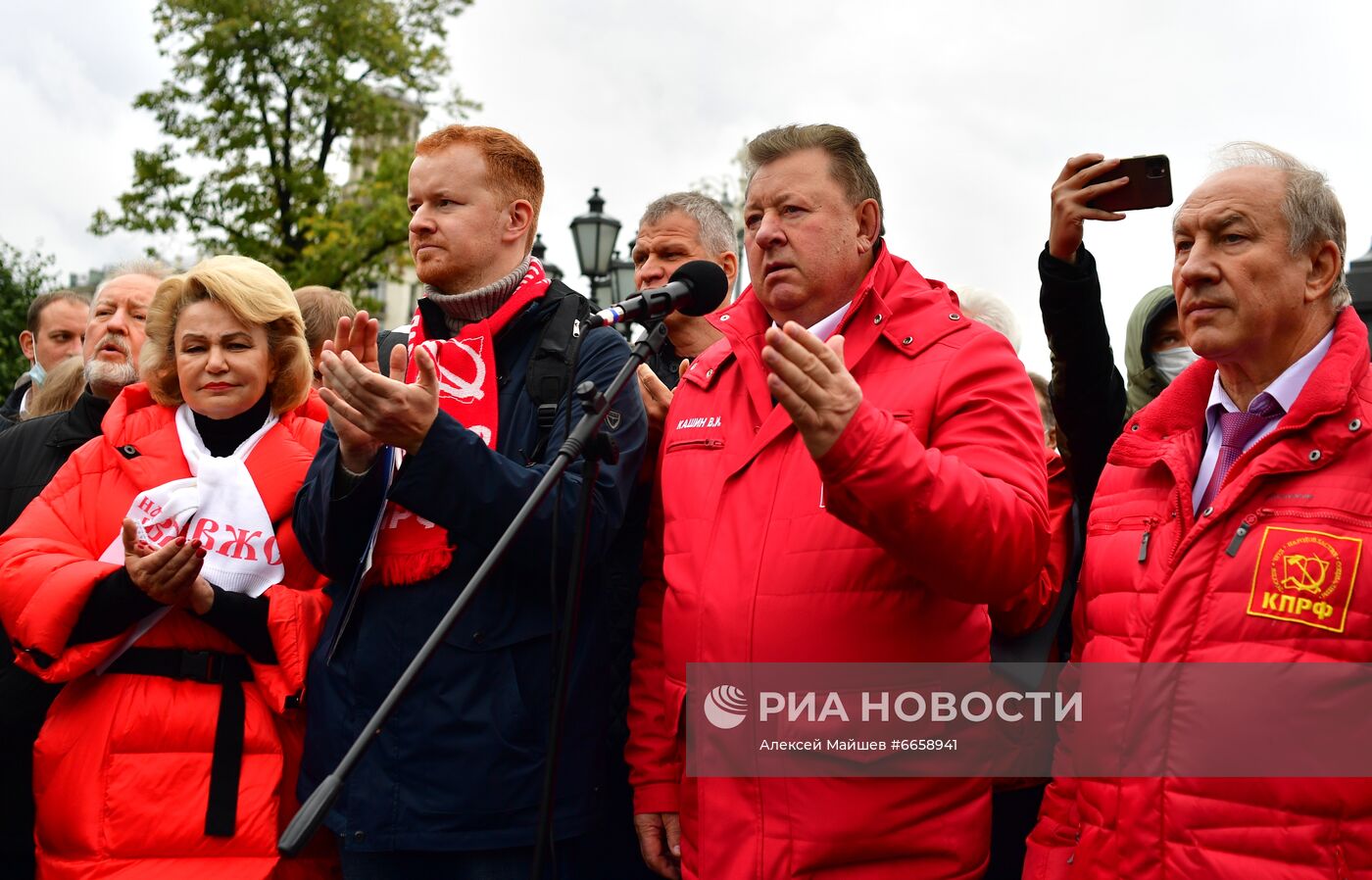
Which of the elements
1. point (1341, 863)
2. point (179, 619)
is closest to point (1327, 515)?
point (1341, 863)

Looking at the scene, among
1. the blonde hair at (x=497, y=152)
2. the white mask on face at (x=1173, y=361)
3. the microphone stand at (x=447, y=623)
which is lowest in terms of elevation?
the microphone stand at (x=447, y=623)

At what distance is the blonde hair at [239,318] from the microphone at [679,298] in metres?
1.36

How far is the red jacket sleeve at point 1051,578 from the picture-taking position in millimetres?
3391

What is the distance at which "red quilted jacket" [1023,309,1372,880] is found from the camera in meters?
2.44

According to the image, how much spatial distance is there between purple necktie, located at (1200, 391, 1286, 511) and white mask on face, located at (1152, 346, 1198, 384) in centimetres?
118

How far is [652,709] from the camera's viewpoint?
11.3ft

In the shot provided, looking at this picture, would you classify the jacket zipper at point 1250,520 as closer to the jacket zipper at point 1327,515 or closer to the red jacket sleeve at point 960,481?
the jacket zipper at point 1327,515

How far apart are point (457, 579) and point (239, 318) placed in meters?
1.21

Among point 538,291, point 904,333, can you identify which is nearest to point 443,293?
point 538,291

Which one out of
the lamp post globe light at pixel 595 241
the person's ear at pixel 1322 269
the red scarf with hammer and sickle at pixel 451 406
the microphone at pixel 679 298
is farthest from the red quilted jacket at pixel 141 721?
the lamp post globe light at pixel 595 241

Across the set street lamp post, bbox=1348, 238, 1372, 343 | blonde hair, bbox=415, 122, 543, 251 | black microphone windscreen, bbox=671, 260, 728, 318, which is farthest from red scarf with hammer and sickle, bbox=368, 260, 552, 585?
street lamp post, bbox=1348, 238, 1372, 343

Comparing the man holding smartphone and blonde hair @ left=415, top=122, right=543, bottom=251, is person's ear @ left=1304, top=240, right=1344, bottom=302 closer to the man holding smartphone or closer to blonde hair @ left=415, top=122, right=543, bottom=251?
the man holding smartphone

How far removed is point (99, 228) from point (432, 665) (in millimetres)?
22928
